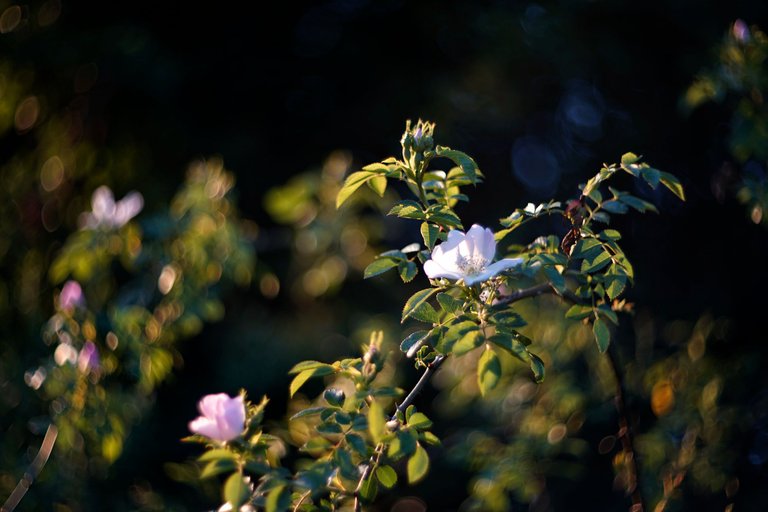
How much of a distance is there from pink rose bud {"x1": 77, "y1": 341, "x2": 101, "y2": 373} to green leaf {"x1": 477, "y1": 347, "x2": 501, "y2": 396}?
991 millimetres

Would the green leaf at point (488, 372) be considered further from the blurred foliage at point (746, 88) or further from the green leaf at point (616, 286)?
the blurred foliage at point (746, 88)

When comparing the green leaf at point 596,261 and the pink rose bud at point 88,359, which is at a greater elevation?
the green leaf at point 596,261

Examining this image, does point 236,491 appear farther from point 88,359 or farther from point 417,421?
point 88,359

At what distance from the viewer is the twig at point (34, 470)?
5.47 ft

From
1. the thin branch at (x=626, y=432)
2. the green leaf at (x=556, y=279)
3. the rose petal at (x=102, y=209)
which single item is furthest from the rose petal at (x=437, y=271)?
the rose petal at (x=102, y=209)

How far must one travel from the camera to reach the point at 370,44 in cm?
344

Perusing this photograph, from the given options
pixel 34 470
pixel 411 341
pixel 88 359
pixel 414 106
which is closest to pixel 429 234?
pixel 411 341

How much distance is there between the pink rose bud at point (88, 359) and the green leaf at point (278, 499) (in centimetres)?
88

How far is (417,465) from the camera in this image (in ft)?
2.68

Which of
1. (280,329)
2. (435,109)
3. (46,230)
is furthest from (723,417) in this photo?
(46,230)

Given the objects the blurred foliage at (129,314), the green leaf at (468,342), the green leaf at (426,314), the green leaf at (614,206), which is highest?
the green leaf at (468,342)

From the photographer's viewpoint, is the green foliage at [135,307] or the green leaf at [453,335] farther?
the green foliage at [135,307]

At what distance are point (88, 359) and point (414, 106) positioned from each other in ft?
6.84

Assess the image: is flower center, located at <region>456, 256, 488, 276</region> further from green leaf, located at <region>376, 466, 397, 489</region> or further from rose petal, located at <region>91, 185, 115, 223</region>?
rose petal, located at <region>91, 185, 115, 223</region>
